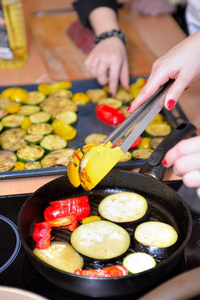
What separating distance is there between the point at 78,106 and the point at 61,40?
0.59 meters

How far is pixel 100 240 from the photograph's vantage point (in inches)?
42.7

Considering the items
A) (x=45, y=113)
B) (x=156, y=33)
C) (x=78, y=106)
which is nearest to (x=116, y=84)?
(x=78, y=106)

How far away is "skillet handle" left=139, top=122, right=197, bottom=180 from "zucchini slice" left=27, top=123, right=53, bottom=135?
48cm

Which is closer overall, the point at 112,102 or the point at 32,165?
the point at 32,165

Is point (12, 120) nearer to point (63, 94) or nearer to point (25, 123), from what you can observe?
point (25, 123)

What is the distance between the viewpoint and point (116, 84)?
186cm

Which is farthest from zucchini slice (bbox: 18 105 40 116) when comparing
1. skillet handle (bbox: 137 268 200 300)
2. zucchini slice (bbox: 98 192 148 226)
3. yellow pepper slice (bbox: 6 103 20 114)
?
skillet handle (bbox: 137 268 200 300)

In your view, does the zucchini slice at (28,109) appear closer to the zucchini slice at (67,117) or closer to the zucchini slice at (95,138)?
the zucchini slice at (67,117)

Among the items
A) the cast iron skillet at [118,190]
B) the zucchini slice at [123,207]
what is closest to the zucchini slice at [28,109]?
the cast iron skillet at [118,190]

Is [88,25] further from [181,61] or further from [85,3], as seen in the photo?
[181,61]

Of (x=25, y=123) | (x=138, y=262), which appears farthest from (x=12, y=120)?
(x=138, y=262)

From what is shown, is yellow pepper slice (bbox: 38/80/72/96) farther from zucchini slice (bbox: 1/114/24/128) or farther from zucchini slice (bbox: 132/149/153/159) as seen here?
zucchini slice (bbox: 132/149/153/159)

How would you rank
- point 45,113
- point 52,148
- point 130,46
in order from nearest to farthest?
point 52,148
point 45,113
point 130,46

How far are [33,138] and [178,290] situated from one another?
103 centimetres
